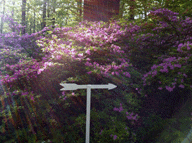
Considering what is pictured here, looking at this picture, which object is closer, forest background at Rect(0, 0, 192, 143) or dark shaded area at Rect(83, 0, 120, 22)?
forest background at Rect(0, 0, 192, 143)

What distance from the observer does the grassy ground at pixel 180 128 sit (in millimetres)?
3287

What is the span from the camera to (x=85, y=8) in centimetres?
723

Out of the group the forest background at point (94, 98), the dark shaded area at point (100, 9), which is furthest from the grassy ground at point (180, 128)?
the dark shaded area at point (100, 9)

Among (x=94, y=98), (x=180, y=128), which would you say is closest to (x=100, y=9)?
(x=94, y=98)

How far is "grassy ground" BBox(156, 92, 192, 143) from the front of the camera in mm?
3287

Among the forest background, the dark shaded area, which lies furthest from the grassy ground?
the dark shaded area

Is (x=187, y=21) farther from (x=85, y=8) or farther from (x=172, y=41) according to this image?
(x=85, y=8)

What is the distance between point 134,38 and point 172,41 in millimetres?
1200

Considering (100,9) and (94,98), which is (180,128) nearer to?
(94,98)

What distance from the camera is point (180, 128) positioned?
11.7 ft

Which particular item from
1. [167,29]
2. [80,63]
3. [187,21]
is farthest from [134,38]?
[80,63]

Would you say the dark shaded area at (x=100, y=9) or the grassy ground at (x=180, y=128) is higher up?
the dark shaded area at (x=100, y=9)

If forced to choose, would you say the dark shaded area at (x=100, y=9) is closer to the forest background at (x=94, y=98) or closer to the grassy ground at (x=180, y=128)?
the forest background at (x=94, y=98)

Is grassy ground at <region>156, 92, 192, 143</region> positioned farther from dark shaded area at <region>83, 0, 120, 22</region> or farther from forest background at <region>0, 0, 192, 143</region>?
dark shaded area at <region>83, 0, 120, 22</region>
